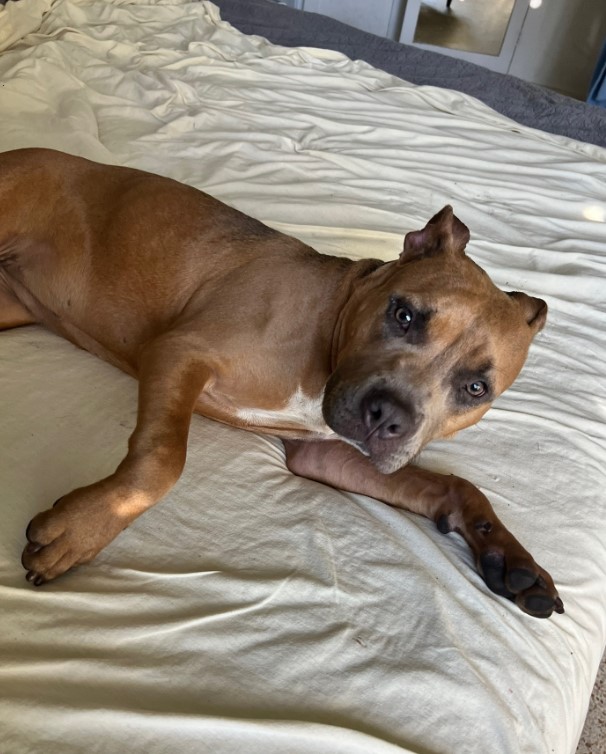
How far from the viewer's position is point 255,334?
7.95 ft

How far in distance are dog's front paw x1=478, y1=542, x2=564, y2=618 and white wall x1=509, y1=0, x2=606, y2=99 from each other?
1096cm

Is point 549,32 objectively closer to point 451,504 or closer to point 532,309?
point 532,309

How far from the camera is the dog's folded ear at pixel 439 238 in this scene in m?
2.49

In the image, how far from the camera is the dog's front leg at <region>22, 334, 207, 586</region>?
5.84 feet

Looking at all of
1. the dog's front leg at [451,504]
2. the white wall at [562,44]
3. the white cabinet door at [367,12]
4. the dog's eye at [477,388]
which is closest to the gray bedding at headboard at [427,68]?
the white cabinet door at [367,12]

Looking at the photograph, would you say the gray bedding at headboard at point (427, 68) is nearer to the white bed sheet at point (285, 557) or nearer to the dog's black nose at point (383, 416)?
the white bed sheet at point (285, 557)

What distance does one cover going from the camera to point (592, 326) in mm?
3717

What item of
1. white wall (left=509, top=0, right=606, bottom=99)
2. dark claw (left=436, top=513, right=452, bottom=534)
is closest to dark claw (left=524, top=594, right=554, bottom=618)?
dark claw (left=436, top=513, right=452, bottom=534)

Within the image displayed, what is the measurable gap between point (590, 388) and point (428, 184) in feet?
6.41

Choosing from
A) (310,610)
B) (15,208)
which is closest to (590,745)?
(310,610)

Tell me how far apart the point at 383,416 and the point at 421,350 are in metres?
0.32

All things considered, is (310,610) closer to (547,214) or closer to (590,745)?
(590,745)

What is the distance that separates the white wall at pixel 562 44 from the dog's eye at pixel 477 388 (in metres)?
10.5

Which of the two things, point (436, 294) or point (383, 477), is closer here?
point (436, 294)
